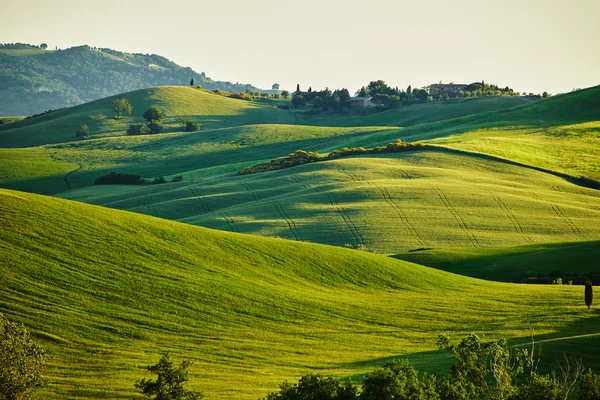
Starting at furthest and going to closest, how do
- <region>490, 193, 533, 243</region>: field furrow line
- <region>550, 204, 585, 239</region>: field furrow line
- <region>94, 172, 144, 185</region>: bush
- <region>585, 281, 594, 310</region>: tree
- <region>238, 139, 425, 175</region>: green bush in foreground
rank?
<region>94, 172, 144, 185</region>: bush, <region>238, 139, 425, 175</region>: green bush in foreground, <region>550, 204, 585, 239</region>: field furrow line, <region>490, 193, 533, 243</region>: field furrow line, <region>585, 281, 594, 310</region>: tree

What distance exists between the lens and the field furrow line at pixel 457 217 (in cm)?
7219

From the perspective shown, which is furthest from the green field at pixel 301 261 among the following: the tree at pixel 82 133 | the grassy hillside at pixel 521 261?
the tree at pixel 82 133

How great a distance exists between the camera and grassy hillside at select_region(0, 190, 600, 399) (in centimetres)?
3312

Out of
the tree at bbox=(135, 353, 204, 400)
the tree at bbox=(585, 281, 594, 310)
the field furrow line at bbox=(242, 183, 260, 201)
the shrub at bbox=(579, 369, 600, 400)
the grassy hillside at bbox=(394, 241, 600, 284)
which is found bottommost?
the grassy hillside at bbox=(394, 241, 600, 284)

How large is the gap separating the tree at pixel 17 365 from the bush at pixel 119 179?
87.5m

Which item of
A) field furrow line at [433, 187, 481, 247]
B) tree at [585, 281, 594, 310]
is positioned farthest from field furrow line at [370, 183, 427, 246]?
tree at [585, 281, 594, 310]

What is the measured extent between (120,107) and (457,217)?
400ft

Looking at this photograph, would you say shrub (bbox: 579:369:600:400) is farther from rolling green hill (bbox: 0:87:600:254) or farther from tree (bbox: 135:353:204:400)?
rolling green hill (bbox: 0:87:600:254)

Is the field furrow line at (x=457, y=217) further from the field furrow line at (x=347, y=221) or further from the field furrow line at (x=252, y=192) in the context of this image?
the field furrow line at (x=252, y=192)

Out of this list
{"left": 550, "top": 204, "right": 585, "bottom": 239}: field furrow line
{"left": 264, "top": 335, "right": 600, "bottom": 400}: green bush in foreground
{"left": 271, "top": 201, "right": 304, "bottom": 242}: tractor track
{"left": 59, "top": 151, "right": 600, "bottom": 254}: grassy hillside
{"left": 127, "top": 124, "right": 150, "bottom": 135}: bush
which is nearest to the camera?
{"left": 264, "top": 335, "right": 600, "bottom": 400}: green bush in foreground

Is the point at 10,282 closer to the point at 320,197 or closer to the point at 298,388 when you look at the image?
the point at 298,388

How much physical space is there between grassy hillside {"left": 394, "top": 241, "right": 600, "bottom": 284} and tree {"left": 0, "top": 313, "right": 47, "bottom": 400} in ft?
129

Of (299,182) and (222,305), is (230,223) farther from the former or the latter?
(222,305)

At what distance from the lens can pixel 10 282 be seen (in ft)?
121
